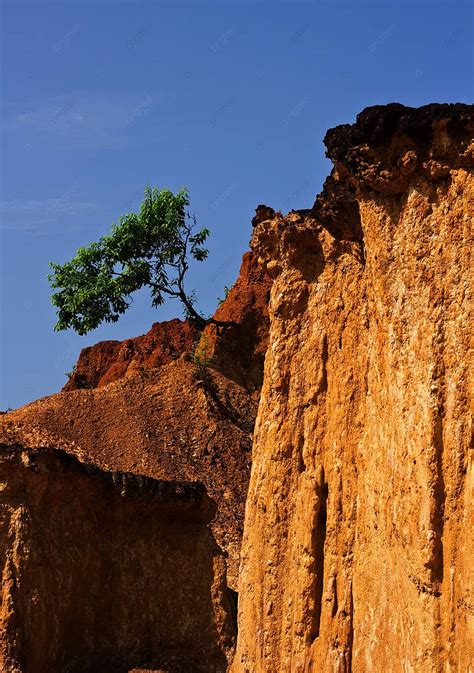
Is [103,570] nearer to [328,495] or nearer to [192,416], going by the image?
[328,495]

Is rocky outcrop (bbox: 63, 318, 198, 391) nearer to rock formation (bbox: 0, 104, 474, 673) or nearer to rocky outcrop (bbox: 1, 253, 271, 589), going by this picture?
rocky outcrop (bbox: 1, 253, 271, 589)

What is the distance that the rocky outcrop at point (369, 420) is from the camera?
11.8m

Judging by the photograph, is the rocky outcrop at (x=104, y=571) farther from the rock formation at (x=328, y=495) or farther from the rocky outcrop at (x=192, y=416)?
the rocky outcrop at (x=192, y=416)

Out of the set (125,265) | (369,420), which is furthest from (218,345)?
(369,420)

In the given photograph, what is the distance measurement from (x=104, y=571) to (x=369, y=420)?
895 cm

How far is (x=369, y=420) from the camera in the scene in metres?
13.6

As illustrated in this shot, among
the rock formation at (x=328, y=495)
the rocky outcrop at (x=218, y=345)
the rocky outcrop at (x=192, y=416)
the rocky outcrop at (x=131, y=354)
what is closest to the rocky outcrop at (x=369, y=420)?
the rock formation at (x=328, y=495)

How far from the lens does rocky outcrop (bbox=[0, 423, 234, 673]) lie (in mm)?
20062

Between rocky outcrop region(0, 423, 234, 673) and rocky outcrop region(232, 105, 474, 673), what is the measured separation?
5.67m

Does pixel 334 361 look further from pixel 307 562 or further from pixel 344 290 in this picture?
pixel 307 562

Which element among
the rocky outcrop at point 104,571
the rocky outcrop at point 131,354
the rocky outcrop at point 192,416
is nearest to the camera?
the rocky outcrop at point 104,571

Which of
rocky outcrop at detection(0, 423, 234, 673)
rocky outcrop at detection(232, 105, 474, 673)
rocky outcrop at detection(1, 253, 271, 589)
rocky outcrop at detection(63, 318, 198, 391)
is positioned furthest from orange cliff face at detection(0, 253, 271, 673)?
rocky outcrop at detection(63, 318, 198, 391)

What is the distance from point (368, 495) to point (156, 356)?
38492mm

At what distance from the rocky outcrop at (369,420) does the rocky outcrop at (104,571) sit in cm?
567
